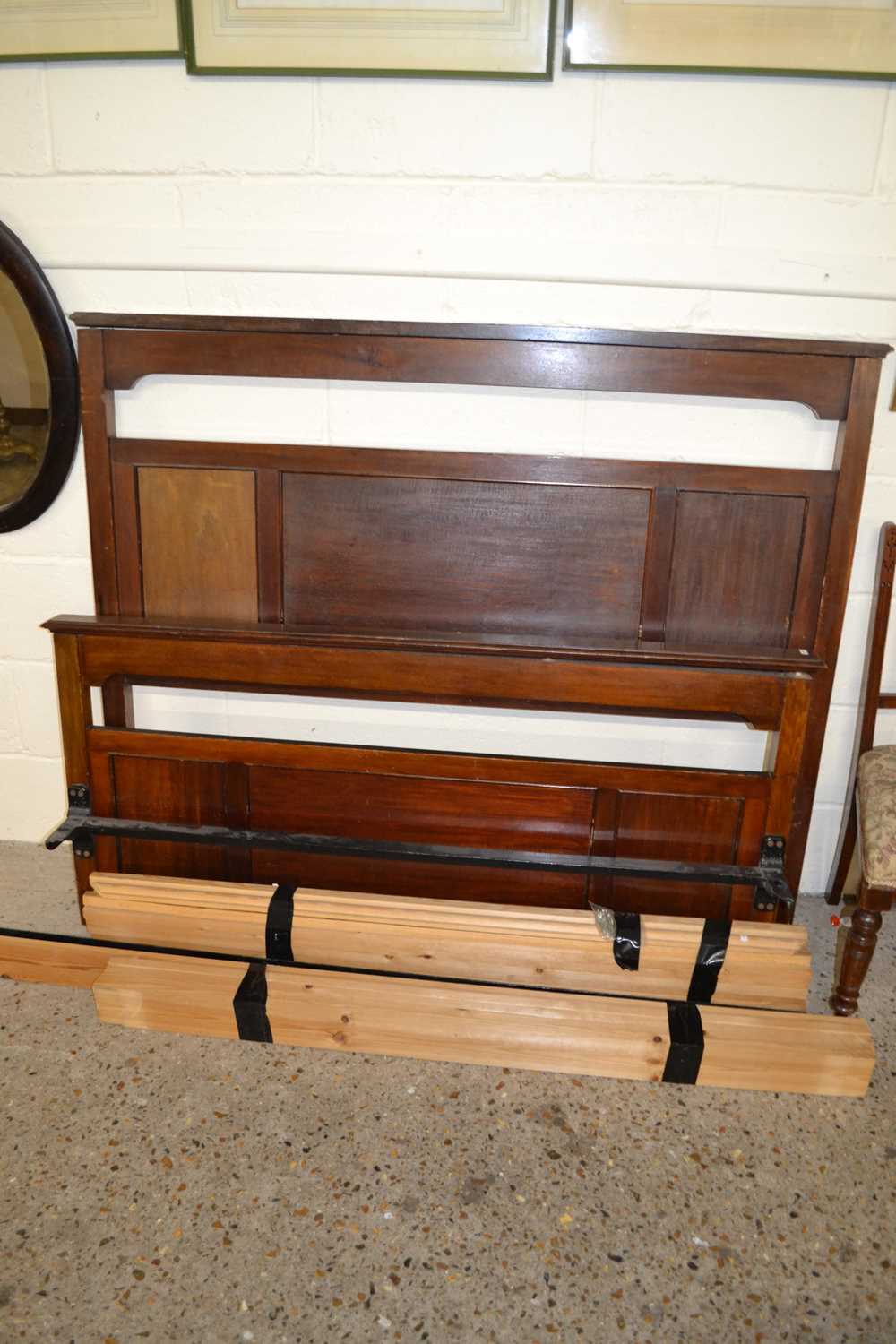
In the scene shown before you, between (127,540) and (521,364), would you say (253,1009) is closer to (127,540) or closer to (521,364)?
(127,540)

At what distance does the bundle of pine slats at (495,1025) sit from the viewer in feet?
5.12

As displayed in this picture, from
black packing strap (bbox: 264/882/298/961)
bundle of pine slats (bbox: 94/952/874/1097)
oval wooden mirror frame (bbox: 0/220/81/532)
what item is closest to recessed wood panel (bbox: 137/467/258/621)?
oval wooden mirror frame (bbox: 0/220/81/532)

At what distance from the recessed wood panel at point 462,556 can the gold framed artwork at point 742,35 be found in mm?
880

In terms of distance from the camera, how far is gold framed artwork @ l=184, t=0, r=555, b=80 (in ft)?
5.43

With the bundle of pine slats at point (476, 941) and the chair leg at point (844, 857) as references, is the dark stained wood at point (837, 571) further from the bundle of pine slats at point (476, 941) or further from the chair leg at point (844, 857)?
the bundle of pine slats at point (476, 941)

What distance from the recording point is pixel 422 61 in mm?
1679

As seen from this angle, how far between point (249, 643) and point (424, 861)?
0.66m

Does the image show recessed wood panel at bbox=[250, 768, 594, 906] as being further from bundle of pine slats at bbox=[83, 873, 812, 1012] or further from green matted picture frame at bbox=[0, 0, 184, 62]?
green matted picture frame at bbox=[0, 0, 184, 62]

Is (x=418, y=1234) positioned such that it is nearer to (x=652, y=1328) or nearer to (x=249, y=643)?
(x=652, y=1328)

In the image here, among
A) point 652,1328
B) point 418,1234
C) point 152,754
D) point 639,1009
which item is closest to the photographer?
point 652,1328

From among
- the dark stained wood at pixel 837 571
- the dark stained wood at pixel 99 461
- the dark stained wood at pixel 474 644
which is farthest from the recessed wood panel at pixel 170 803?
the dark stained wood at pixel 837 571

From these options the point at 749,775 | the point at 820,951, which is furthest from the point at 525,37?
the point at 820,951

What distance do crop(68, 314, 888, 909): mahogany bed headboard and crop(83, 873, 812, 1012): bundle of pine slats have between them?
11.3 inches

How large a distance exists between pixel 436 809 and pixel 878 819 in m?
0.95
